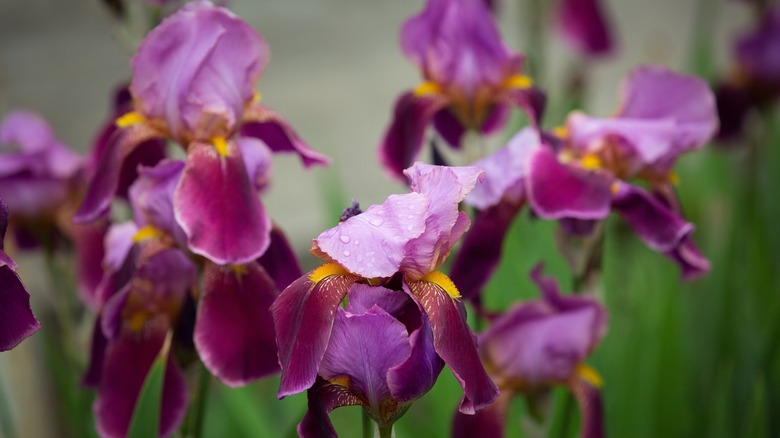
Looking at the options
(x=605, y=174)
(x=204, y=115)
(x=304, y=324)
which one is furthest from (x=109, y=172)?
(x=605, y=174)

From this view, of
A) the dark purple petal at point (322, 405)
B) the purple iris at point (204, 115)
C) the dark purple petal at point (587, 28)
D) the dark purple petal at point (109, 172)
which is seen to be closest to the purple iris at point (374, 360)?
the dark purple petal at point (322, 405)

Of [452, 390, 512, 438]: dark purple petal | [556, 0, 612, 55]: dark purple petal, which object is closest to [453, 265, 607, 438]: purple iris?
[452, 390, 512, 438]: dark purple petal

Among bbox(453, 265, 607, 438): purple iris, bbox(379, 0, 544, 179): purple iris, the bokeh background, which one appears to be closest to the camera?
bbox(453, 265, 607, 438): purple iris

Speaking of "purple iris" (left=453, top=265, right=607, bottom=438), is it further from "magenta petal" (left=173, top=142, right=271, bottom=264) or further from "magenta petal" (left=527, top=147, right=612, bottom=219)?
"magenta petal" (left=173, top=142, right=271, bottom=264)

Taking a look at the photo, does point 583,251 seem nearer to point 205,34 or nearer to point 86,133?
point 205,34

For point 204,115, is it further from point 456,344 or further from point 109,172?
point 456,344

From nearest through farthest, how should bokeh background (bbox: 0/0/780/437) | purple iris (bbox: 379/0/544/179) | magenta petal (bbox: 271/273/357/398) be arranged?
magenta petal (bbox: 271/273/357/398) → purple iris (bbox: 379/0/544/179) → bokeh background (bbox: 0/0/780/437)

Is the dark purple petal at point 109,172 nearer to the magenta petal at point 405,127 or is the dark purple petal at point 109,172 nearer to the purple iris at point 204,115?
the purple iris at point 204,115
